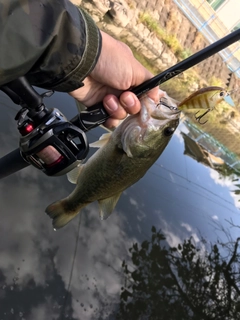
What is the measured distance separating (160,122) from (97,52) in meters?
0.52

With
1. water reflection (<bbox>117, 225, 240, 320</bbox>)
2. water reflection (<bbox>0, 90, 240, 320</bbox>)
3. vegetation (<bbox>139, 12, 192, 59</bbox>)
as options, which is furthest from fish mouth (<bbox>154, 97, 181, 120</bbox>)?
vegetation (<bbox>139, 12, 192, 59</bbox>)

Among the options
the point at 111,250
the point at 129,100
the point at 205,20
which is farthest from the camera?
the point at 205,20

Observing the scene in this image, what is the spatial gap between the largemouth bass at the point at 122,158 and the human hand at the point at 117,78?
97mm

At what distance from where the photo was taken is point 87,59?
4.54 ft

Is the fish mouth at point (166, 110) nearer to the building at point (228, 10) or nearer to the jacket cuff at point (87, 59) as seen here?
the jacket cuff at point (87, 59)

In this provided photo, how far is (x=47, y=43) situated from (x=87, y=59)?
0.20m

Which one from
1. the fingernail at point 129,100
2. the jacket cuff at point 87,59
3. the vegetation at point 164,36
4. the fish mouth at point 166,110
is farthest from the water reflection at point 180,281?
the vegetation at point 164,36

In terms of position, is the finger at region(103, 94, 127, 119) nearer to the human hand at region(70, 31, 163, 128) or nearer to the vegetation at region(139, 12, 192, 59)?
the human hand at region(70, 31, 163, 128)

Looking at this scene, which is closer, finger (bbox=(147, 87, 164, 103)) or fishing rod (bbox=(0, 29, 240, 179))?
fishing rod (bbox=(0, 29, 240, 179))

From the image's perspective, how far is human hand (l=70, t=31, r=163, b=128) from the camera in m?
1.47

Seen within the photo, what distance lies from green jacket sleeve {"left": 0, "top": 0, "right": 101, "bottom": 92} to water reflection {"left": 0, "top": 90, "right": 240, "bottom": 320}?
2039mm

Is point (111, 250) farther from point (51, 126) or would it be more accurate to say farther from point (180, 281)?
point (51, 126)

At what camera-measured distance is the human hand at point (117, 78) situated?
1.47 metres

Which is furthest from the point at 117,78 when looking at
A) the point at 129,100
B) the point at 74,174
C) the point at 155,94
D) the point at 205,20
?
the point at 205,20
